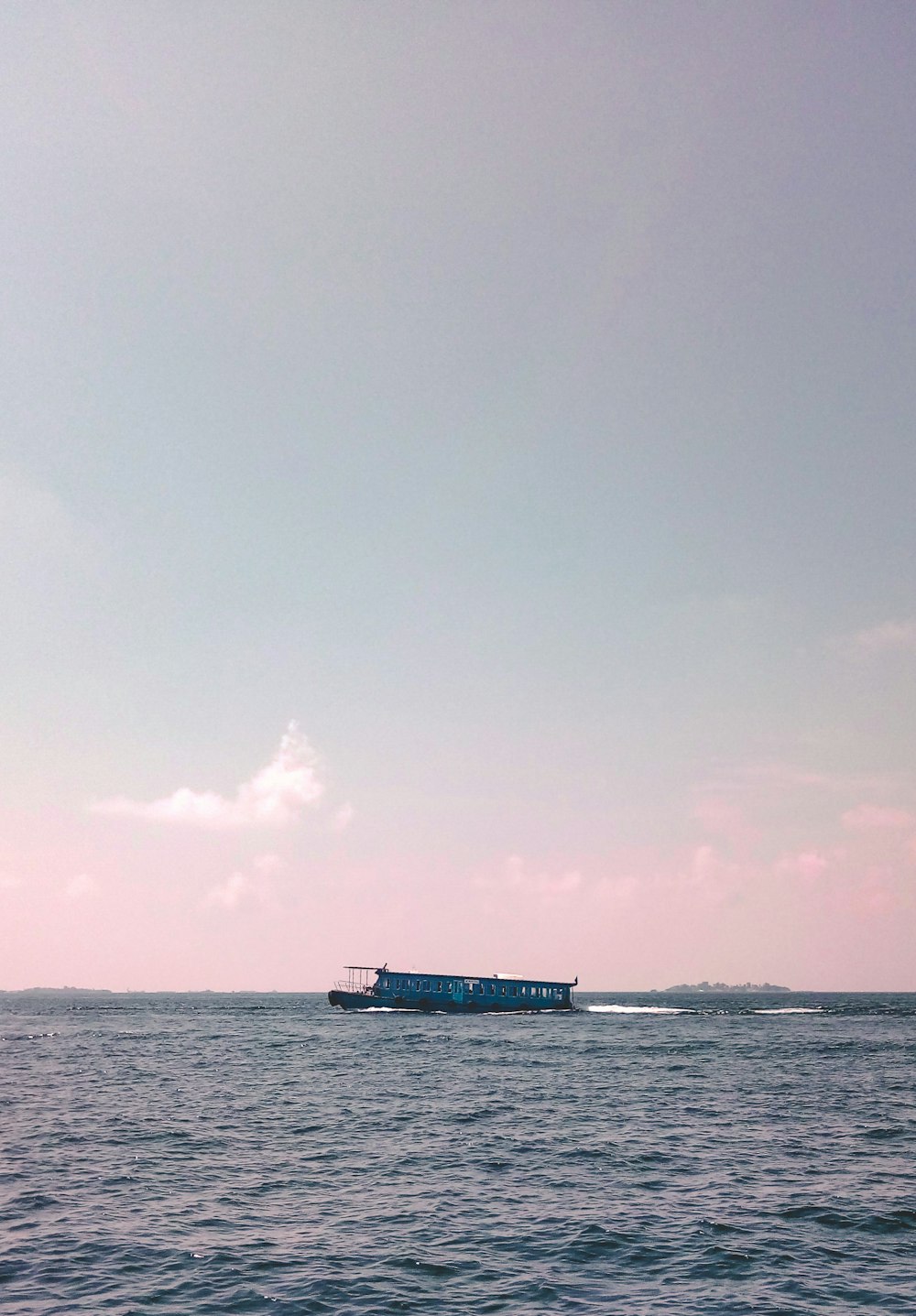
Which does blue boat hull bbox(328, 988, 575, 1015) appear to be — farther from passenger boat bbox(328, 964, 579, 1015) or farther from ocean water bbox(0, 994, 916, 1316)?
ocean water bbox(0, 994, 916, 1316)

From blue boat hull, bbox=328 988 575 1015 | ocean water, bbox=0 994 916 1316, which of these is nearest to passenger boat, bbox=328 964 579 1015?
blue boat hull, bbox=328 988 575 1015

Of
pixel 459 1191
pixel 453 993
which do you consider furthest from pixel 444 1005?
pixel 459 1191

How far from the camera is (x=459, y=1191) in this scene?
92.9 ft

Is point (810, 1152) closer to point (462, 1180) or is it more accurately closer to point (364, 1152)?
point (462, 1180)

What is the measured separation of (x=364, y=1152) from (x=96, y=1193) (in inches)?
385

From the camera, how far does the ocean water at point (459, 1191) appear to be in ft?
65.9

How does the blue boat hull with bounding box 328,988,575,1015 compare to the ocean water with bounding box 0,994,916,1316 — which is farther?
the blue boat hull with bounding box 328,988,575,1015

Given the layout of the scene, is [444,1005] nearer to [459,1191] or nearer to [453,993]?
[453,993]

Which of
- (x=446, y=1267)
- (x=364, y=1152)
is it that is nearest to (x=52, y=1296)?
(x=446, y=1267)

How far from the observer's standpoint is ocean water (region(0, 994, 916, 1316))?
20.1m

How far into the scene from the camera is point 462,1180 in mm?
29609

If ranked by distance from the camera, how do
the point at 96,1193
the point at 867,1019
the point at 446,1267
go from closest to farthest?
the point at 446,1267 < the point at 96,1193 < the point at 867,1019

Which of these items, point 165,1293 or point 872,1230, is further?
point 872,1230

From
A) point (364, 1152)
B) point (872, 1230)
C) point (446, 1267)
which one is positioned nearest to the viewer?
point (446, 1267)
